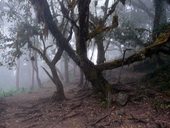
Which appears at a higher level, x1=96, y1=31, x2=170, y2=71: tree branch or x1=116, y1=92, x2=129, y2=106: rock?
x1=96, y1=31, x2=170, y2=71: tree branch

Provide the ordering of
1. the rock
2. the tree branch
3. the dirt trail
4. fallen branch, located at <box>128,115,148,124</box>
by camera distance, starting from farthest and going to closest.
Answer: the rock → the dirt trail → the tree branch → fallen branch, located at <box>128,115,148,124</box>

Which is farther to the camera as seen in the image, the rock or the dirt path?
the rock

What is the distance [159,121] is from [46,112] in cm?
646

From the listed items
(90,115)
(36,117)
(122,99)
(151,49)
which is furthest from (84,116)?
(151,49)

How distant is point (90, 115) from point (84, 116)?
0.27 meters

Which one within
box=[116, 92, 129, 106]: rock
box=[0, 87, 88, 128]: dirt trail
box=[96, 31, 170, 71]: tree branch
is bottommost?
box=[0, 87, 88, 128]: dirt trail

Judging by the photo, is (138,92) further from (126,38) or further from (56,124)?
(126,38)

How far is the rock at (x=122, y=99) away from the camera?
1253 cm

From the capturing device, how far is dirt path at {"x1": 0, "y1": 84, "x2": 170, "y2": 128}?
1046 cm

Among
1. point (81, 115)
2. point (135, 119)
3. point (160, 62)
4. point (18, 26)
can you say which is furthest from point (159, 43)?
point (18, 26)

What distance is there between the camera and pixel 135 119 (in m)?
10.5

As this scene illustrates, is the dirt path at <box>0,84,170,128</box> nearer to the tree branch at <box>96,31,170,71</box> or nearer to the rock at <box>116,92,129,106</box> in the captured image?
the rock at <box>116,92,129,106</box>

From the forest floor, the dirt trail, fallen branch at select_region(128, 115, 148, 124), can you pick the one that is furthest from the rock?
the dirt trail

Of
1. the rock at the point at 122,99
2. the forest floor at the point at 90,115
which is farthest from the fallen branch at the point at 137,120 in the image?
the rock at the point at 122,99
